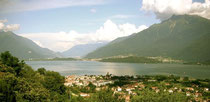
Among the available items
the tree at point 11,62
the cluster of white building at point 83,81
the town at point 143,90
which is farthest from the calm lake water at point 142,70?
the tree at point 11,62

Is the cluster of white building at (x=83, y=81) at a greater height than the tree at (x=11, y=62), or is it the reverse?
the tree at (x=11, y=62)

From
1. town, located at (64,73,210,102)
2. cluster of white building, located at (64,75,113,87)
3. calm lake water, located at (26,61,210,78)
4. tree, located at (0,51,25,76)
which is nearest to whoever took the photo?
tree, located at (0,51,25,76)

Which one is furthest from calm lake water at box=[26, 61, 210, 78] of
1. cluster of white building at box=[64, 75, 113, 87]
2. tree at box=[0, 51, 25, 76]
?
tree at box=[0, 51, 25, 76]

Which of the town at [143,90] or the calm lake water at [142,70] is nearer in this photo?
the town at [143,90]

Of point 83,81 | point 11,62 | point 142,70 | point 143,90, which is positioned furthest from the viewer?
point 142,70

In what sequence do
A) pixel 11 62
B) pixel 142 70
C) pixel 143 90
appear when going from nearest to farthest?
pixel 11 62
pixel 143 90
pixel 142 70

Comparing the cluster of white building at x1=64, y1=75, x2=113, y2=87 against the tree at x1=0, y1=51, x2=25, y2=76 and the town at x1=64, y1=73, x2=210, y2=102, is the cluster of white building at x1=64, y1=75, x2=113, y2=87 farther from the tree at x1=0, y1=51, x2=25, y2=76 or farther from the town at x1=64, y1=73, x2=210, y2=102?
the tree at x1=0, y1=51, x2=25, y2=76

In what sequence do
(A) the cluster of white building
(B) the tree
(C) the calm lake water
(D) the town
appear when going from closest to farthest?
1. (B) the tree
2. (D) the town
3. (A) the cluster of white building
4. (C) the calm lake water

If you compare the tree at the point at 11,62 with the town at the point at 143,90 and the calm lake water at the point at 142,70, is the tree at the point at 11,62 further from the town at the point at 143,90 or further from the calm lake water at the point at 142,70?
the calm lake water at the point at 142,70

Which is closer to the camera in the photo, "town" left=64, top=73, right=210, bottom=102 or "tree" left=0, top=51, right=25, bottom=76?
"tree" left=0, top=51, right=25, bottom=76

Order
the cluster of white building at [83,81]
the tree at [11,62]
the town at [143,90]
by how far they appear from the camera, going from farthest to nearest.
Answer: the cluster of white building at [83,81] → the town at [143,90] → the tree at [11,62]

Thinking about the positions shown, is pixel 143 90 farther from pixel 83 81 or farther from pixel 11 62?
pixel 11 62

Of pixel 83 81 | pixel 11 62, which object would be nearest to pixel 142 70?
pixel 83 81
